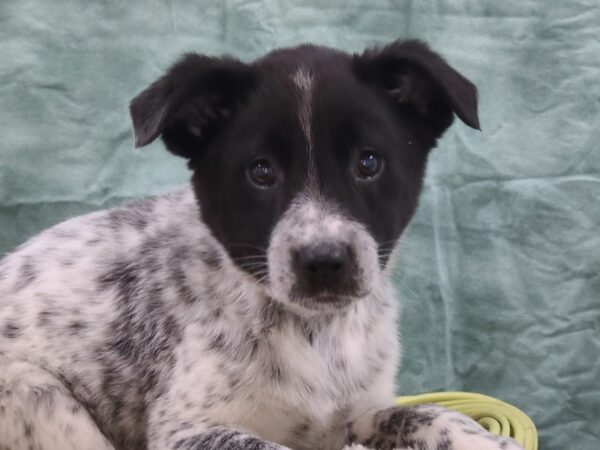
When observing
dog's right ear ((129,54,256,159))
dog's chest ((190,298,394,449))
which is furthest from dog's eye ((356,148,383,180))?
dog's chest ((190,298,394,449))

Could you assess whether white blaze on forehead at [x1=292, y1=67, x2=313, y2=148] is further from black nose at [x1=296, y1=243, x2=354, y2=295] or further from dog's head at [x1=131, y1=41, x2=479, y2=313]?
black nose at [x1=296, y1=243, x2=354, y2=295]

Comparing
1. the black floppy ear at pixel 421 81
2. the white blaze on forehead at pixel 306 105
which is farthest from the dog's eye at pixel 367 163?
the black floppy ear at pixel 421 81

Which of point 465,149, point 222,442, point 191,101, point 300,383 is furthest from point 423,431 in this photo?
point 465,149

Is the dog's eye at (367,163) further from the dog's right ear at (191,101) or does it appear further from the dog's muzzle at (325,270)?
the dog's right ear at (191,101)

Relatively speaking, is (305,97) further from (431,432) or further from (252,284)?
(431,432)

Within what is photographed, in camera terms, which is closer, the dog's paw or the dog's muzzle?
the dog's muzzle

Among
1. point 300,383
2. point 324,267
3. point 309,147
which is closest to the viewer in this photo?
point 324,267

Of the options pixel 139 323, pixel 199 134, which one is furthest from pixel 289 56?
pixel 139 323

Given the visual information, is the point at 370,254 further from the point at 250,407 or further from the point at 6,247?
the point at 6,247
